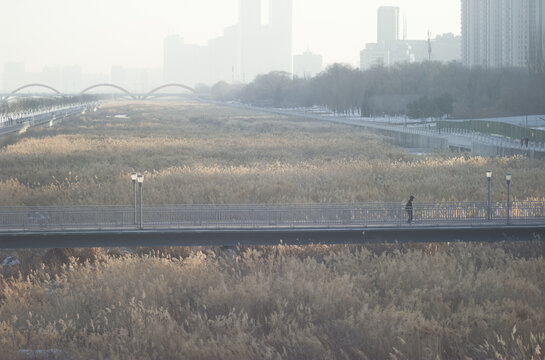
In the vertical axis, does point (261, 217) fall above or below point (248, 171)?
below

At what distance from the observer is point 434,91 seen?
97000 mm

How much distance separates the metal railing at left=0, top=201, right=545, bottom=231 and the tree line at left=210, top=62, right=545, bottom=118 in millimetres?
58587

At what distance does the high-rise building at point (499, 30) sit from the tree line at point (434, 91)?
1085 centimetres

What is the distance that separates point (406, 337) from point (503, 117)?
69579mm

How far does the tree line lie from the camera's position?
8438cm

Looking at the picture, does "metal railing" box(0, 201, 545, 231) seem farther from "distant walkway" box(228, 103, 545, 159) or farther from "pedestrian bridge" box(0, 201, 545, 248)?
"distant walkway" box(228, 103, 545, 159)

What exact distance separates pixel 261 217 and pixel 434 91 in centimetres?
7579

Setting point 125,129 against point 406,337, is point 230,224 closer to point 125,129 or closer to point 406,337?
point 406,337

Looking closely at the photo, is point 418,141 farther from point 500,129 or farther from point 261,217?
point 261,217

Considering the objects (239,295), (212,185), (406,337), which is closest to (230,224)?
(239,295)

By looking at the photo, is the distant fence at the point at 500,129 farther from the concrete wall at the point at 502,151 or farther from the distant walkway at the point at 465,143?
the concrete wall at the point at 502,151

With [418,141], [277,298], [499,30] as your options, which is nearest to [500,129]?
[418,141]

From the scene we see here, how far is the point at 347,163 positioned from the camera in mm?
48500

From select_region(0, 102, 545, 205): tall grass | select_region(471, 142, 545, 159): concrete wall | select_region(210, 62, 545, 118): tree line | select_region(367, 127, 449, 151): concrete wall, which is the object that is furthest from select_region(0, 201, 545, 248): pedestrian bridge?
select_region(210, 62, 545, 118): tree line
